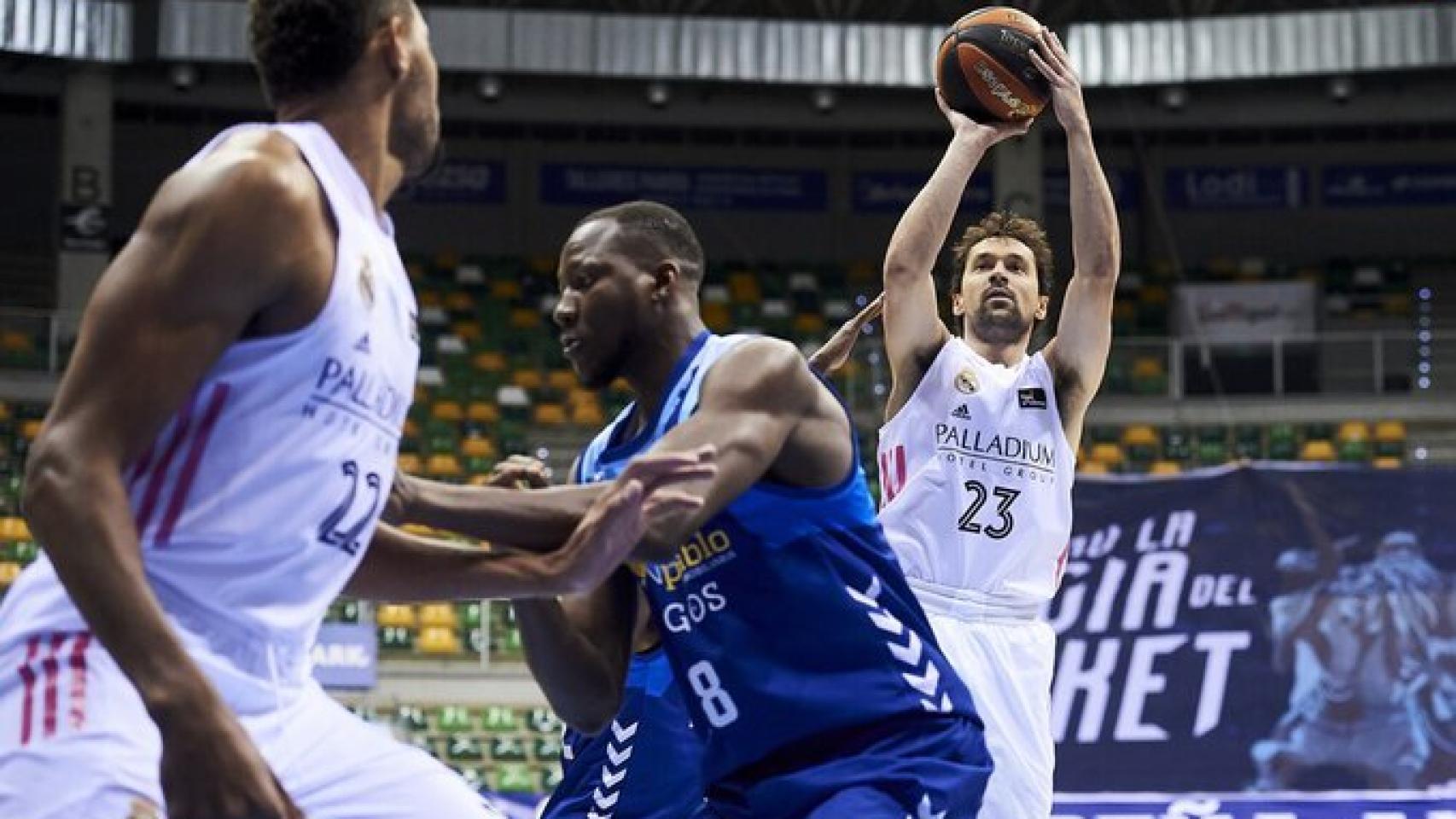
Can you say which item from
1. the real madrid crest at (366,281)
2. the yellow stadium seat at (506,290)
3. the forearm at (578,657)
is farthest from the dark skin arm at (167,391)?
the yellow stadium seat at (506,290)

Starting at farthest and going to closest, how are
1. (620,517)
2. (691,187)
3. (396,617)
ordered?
1. (691,187)
2. (396,617)
3. (620,517)

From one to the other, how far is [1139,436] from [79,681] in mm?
19493

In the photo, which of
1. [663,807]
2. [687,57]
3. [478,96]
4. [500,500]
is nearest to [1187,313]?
[687,57]

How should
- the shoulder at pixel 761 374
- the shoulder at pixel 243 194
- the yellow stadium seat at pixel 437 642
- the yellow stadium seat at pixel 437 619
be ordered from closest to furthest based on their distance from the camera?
the shoulder at pixel 243 194
the shoulder at pixel 761 374
the yellow stadium seat at pixel 437 642
the yellow stadium seat at pixel 437 619

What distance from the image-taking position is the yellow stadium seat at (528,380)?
23328 mm

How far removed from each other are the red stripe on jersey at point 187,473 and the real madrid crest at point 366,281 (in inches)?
10.2

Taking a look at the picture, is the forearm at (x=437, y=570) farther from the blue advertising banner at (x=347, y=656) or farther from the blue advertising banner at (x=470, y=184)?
the blue advertising banner at (x=470, y=184)

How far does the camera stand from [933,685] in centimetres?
402

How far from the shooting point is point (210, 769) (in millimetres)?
2568

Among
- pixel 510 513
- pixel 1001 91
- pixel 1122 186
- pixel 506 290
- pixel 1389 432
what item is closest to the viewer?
pixel 510 513

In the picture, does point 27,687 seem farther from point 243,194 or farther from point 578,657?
point 578,657

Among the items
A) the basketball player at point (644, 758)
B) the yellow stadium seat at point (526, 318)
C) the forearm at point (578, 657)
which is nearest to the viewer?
the forearm at point (578, 657)

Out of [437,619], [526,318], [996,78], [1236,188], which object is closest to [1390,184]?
[1236,188]

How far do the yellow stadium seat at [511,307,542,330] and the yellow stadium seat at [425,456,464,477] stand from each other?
15.9 feet
